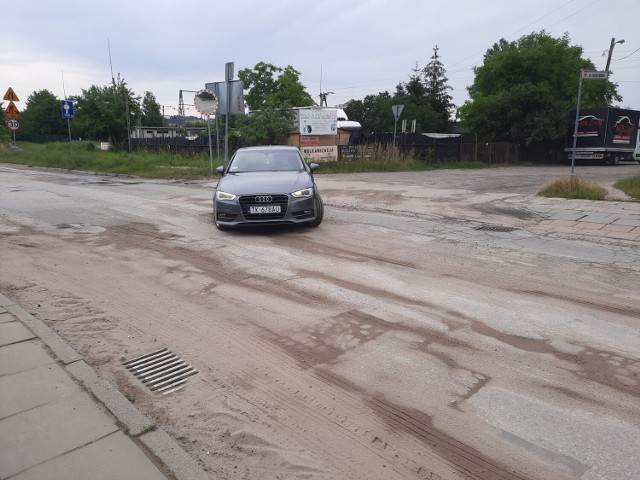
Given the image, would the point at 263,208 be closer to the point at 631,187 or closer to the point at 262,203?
the point at 262,203

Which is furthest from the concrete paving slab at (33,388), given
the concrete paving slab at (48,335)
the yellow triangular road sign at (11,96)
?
the yellow triangular road sign at (11,96)

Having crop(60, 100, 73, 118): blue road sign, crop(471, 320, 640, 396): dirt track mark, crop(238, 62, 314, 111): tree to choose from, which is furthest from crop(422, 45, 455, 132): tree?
crop(471, 320, 640, 396): dirt track mark

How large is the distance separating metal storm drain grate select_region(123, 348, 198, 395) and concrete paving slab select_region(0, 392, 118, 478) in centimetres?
45

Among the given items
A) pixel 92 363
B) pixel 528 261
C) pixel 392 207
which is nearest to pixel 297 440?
pixel 92 363

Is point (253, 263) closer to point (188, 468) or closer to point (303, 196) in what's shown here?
point (303, 196)

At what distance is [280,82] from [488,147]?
3586cm

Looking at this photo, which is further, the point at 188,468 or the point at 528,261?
the point at 528,261

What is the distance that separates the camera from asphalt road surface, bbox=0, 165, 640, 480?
2.74m

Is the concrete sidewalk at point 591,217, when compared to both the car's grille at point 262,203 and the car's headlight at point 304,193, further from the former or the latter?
the car's grille at point 262,203

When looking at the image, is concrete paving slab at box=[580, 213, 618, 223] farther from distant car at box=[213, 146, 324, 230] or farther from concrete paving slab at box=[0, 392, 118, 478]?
concrete paving slab at box=[0, 392, 118, 478]

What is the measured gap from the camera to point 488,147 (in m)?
31.1

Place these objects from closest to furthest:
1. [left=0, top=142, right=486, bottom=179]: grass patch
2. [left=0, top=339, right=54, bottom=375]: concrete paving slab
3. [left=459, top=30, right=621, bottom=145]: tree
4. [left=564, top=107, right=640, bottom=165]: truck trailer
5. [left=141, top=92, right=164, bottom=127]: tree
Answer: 1. [left=0, top=339, right=54, bottom=375]: concrete paving slab
2. [left=0, top=142, right=486, bottom=179]: grass patch
3. [left=564, top=107, right=640, bottom=165]: truck trailer
4. [left=459, top=30, right=621, bottom=145]: tree
5. [left=141, top=92, right=164, bottom=127]: tree

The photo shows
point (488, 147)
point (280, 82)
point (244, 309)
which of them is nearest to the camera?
point (244, 309)

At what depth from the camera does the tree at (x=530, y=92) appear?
32.4m
